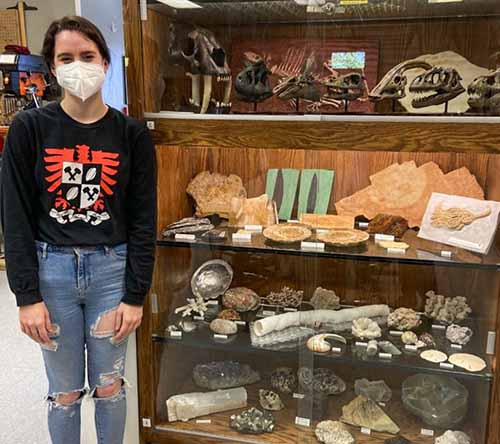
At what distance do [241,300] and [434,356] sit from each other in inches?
30.3

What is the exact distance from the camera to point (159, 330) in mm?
2037

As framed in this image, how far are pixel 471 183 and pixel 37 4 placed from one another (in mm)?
4821

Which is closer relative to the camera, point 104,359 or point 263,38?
point 104,359

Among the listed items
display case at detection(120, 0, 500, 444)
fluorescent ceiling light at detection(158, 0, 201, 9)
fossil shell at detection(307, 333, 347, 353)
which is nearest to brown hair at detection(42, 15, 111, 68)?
display case at detection(120, 0, 500, 444)

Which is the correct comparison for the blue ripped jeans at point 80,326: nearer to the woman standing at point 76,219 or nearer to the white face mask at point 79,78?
the woman standing at point 76,219

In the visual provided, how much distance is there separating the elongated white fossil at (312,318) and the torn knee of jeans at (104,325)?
64cm

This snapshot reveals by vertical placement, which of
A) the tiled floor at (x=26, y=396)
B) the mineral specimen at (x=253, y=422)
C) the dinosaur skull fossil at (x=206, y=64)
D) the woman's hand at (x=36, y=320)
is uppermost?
the dinosaur skull fossil at (x=206, y=64)

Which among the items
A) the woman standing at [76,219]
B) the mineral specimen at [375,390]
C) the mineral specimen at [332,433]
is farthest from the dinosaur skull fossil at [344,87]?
the mineral specimen at [332,433]

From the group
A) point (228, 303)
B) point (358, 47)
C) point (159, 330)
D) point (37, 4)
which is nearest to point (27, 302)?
point (159, 330)

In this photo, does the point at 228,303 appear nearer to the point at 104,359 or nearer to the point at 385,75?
the point at 104,359

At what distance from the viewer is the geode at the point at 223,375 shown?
2180 mm

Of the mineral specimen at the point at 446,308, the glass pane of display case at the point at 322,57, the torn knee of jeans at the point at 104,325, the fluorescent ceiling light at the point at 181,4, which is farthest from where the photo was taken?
the mineral specimen at the point at 446,308

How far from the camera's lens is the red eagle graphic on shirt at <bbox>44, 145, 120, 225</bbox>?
1.48 meters

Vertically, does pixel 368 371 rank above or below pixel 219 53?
below
